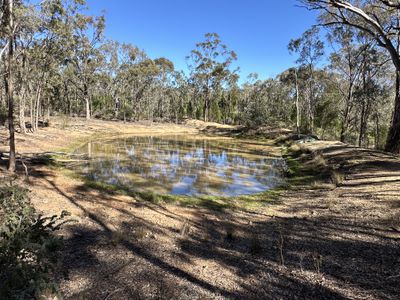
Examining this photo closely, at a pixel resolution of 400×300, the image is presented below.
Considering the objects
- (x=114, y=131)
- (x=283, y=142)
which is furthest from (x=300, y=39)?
(x=114, y=131)

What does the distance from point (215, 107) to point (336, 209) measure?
6781cm

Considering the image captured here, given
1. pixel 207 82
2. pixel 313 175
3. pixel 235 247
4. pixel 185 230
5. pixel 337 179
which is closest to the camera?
pixel 235 247

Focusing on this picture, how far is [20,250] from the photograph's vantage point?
3.10 meters

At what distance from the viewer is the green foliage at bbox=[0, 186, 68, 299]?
2641 millimetres

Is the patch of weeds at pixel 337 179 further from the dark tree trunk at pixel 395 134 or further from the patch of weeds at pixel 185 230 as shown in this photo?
the patch of weeds at pixel 185 230

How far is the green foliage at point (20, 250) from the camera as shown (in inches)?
104

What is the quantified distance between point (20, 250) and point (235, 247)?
455 centimetres

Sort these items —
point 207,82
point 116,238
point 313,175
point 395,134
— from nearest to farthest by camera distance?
1. point 116,238
2. point 313,175
3. point 395,134
4. point 207,82

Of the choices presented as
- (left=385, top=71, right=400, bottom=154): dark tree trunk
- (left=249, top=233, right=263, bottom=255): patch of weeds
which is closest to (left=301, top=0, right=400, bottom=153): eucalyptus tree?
(left=385, top=71, right=400, bottom=154): dark tree trunk

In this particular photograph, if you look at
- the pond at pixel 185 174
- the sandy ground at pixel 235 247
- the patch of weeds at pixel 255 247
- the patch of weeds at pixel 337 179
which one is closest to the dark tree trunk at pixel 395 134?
the patch of weeds at pixel 337 179

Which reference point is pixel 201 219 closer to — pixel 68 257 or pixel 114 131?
pixel 68 257

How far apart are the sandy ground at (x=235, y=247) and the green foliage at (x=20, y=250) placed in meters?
0.61

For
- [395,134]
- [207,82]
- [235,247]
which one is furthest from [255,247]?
[207,82]

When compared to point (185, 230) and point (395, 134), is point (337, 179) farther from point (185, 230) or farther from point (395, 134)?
point (185, 230)
